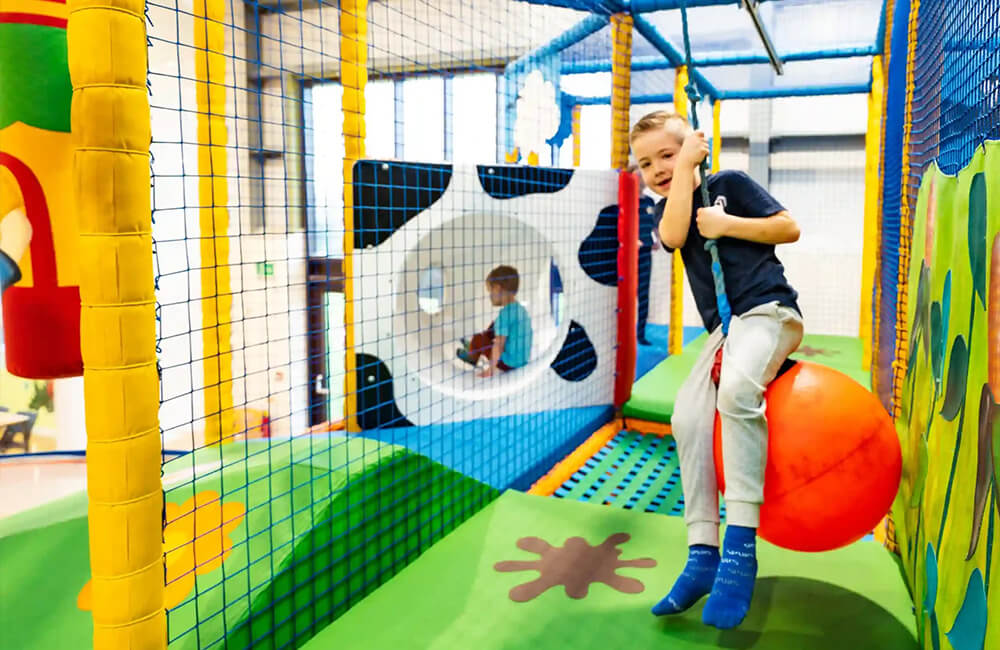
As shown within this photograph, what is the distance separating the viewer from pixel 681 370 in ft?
13.9

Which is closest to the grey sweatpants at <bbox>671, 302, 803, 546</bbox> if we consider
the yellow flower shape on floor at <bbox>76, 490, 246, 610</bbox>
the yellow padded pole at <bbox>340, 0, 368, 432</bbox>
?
the yellow flower shape on floor at <bbox>76, 490, 246, 610</bbox>

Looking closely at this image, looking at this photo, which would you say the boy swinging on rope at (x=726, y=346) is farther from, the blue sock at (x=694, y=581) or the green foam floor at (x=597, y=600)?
the green foam floor at (x=597, y=600)

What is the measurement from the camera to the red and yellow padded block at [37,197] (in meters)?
1.54

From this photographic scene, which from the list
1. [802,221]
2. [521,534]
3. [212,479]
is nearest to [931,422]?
[521,534]

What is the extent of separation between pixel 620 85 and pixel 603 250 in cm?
74

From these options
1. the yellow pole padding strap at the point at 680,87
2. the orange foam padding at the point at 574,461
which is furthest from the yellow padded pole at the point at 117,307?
the yellow pole padding strap at the point at 680,87

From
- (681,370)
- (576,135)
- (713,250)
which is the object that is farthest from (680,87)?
(713,250)

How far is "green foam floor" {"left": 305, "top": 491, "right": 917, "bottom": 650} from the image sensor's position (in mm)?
1588

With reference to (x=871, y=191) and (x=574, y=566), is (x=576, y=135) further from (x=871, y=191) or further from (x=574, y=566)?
(x=574, y=566)

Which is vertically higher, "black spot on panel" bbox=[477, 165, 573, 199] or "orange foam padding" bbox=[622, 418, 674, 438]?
"black spot on panel" bbox=[477, 165, 573, 199]

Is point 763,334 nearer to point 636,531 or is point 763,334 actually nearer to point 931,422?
point 931,422

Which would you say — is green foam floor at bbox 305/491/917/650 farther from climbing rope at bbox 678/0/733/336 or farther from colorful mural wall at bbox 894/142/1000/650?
climbing rope at bbox 678/0/733/336

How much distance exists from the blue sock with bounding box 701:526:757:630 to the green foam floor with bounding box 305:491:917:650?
0.11 metres

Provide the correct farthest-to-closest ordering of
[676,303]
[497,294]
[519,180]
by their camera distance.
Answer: [676,303], [497,294], [519,180]
